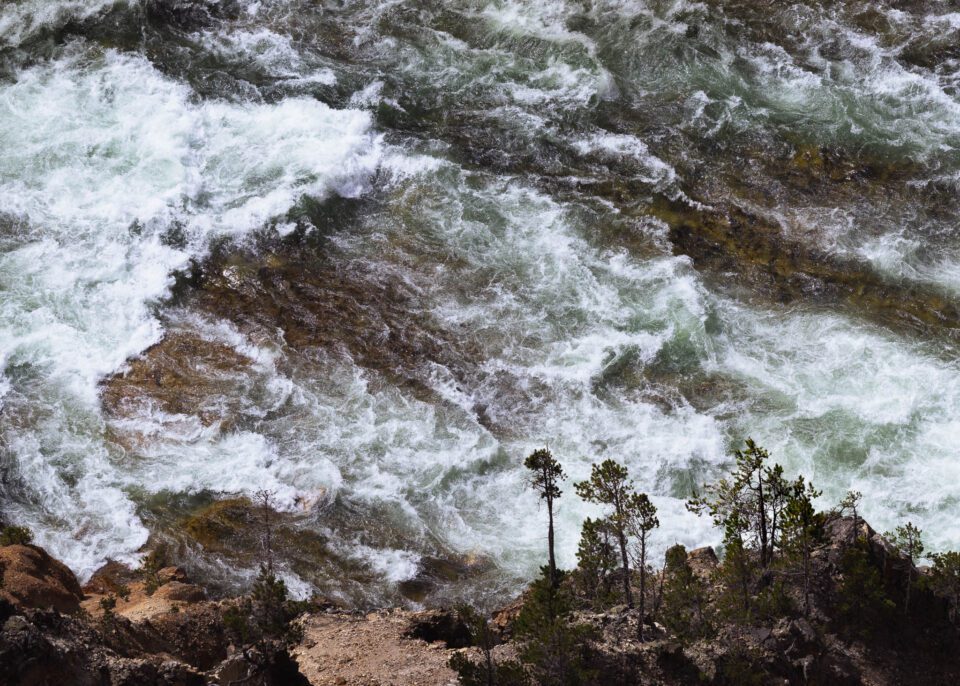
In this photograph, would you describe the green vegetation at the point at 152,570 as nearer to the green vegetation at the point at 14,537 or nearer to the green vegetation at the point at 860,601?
the green vegetation at the point at 14,537

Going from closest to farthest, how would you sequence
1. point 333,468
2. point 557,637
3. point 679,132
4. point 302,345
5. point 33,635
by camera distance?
point 33,635 < point 557,637 < point 333,468 < point 302,345 < point 679,132

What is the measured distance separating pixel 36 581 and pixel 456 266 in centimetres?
1455

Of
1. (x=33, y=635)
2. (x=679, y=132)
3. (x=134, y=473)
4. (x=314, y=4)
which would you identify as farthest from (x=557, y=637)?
(x=314, y=4)

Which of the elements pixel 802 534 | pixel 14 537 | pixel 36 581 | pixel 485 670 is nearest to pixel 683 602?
pixel 802 534

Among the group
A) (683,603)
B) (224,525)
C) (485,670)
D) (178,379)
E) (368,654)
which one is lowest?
(368,654)

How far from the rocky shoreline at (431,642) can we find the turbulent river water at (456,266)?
109 inches

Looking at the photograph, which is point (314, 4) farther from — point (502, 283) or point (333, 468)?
point (333, 468)

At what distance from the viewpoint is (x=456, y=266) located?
2997 centimetres

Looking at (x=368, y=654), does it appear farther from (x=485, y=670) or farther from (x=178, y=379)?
(x=178, y=379)

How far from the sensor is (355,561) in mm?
23531

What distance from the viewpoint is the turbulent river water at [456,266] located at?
2489 centimetres

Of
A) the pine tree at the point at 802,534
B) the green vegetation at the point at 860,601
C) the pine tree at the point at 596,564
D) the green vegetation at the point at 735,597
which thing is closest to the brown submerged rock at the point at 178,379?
the pine tree at the point at 596,564

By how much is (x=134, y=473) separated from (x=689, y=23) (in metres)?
24.5

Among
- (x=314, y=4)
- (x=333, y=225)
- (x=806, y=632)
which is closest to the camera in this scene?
(x=806, y=632)
